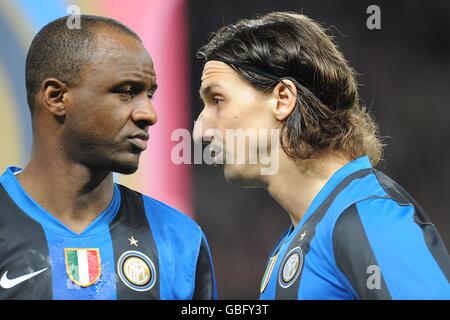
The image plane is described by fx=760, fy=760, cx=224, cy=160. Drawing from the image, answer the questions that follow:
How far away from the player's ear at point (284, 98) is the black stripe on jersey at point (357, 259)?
0.62 metres

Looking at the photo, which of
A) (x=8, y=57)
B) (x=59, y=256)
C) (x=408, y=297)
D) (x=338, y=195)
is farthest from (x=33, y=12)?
(x=408, y=297)

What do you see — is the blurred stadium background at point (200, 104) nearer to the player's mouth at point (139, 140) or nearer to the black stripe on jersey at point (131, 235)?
the black stripe on jersey at point (131, 235)

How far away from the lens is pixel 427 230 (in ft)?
7.54

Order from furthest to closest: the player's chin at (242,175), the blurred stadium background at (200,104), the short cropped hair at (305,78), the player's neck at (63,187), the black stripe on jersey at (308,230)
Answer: the blurred stadium background at (200,104) → the player's chin at (242,175) → the short cropped hair at (305,78) → the player's neck at (63,187) → the black stripe on jersey at (308,230)

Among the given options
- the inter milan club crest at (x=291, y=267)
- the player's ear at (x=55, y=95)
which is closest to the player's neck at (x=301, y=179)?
the inter milan club crest at (x=291, y=267)

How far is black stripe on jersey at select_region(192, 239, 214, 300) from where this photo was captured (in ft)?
9.05

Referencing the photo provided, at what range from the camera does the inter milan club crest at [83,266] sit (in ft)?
8.27

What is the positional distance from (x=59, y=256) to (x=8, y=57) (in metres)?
1.98

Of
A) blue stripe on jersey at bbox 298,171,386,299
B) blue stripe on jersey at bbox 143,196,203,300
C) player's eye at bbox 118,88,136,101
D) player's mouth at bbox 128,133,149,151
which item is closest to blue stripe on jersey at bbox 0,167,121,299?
blue stripe on jersey at bbox 143,196,203,300

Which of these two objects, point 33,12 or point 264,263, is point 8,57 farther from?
point 264,263

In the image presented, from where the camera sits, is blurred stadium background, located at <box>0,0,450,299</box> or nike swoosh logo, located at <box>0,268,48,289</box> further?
blurred stadium background, located at <box>0,0,450,299</box>

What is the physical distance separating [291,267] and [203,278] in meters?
0.45

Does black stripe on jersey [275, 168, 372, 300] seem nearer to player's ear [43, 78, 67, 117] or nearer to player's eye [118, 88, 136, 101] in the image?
player's eye [118, 88, 136, 101]

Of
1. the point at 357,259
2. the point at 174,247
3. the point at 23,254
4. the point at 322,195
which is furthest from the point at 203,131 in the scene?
the point at 357,259
